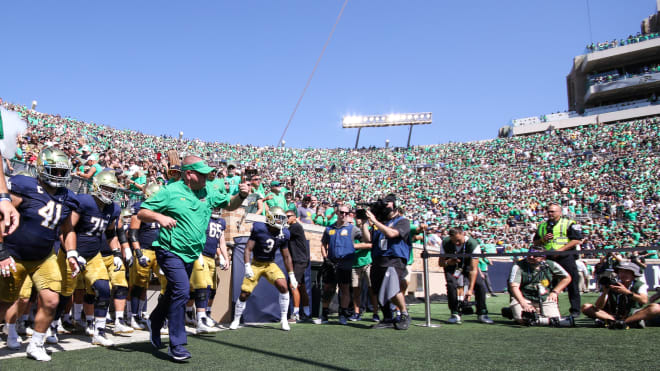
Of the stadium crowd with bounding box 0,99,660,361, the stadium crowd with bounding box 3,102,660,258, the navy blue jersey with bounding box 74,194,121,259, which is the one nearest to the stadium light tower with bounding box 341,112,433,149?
the stadium crowd with bounding box 3,102,660,258

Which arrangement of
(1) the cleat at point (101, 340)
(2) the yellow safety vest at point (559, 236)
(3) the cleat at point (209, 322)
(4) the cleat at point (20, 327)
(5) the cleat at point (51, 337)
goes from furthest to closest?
(2) the yellow safety vest at point (559, 236) < (3) the cleat at point (209, 322) < (4) the cleat at point (20, 327) < (5) the cleat at point (51, 337) < (1) the cleat at point (101, 340)

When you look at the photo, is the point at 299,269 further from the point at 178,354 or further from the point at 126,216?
the point at 178,354

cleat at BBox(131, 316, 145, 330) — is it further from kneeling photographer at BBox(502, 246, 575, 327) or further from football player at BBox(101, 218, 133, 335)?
kneeling photographer at BBox(502, 246, 575, 327)

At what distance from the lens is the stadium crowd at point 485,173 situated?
86.3ft

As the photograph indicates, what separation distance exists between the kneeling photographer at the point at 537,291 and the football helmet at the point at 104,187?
6.09m

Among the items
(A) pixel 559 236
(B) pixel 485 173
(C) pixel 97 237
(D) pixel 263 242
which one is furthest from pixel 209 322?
(B) pixel 485 173

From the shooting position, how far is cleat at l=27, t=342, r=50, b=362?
473 cm

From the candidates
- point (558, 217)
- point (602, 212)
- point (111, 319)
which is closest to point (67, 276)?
point (111, 319)

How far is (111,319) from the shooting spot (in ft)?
27.0

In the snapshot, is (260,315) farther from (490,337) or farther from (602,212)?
(602,212)

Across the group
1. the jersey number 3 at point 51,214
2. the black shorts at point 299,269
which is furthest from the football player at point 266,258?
the jersey number 3 at point 51,214

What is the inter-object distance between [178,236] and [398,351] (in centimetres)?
259

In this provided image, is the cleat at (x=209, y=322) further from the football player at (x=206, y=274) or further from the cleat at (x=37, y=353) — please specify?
the cleat at (x=37, y=353)

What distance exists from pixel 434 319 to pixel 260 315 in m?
3.17
